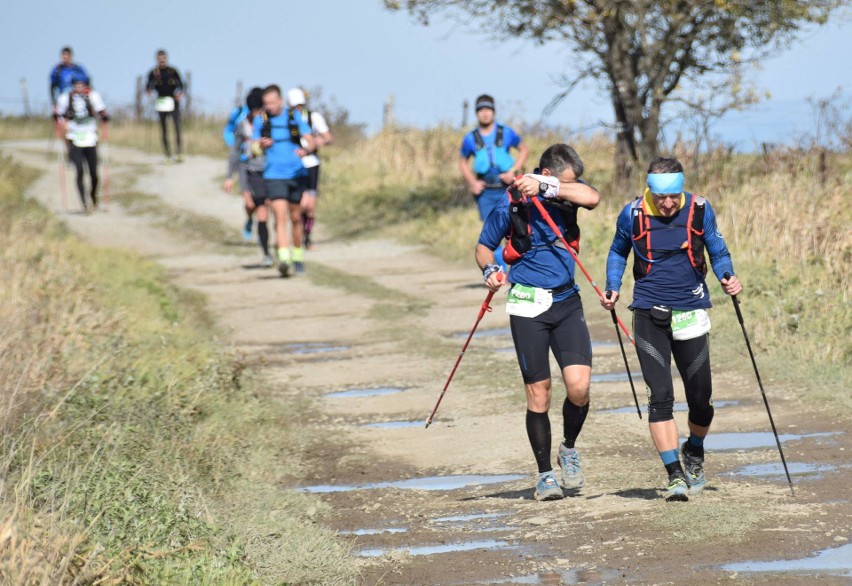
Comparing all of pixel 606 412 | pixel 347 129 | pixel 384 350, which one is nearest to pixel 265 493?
pixel 606 412

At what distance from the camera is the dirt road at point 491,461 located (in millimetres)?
5922

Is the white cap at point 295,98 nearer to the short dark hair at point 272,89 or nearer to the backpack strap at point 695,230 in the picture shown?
the short dark hair at point 272,89

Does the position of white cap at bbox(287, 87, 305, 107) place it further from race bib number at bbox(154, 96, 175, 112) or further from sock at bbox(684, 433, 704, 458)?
race bib number at bbox(154, 96, 175, 112)

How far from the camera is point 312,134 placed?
1589 cm

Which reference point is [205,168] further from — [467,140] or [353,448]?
[353,448]

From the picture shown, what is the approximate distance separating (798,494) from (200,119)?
3346 centimetres

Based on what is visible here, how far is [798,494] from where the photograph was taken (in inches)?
266

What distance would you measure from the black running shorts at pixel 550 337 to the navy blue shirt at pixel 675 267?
32cm

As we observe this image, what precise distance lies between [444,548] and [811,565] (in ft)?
5.61

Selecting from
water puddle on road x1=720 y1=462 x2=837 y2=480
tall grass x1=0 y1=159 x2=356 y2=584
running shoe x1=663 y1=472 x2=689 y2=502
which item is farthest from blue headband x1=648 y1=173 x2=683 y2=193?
tall grass x1=0 y1=159 x2=356 y2=584

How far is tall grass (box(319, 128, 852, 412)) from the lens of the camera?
408 inches

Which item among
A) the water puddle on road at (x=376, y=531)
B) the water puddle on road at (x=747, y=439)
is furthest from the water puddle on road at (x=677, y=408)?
the water puddle on road at (x=376, y=531)

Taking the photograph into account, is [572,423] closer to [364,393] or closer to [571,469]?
[571,469]

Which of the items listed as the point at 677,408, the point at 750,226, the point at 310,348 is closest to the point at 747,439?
the point at 677,408
